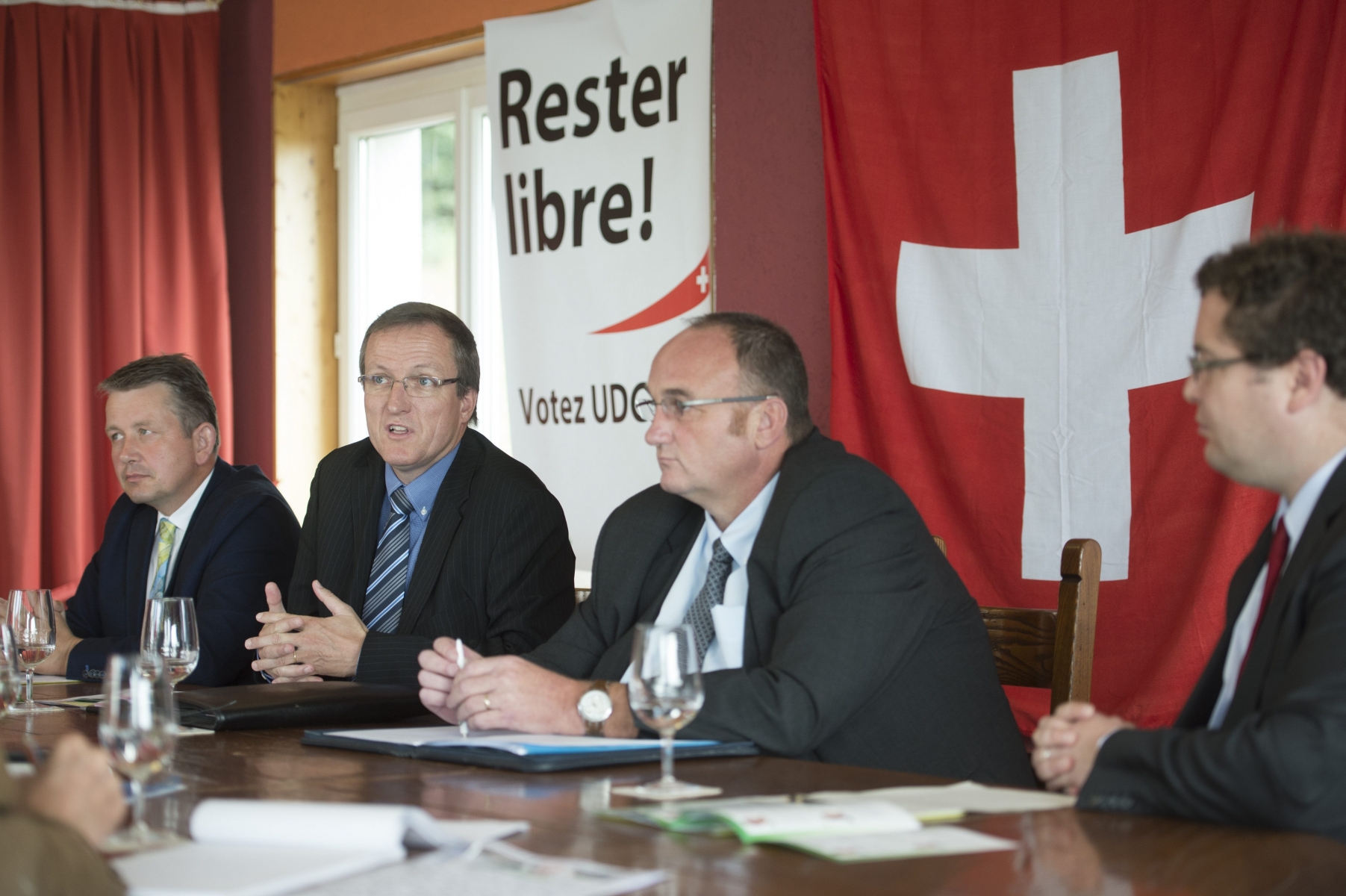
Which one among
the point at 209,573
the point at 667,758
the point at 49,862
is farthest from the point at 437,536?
the point at 49,862

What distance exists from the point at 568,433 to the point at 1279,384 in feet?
9.00

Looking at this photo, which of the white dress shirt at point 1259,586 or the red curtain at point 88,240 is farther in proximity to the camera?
the red curtain at point 88,240

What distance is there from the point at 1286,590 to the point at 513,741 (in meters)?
0.88

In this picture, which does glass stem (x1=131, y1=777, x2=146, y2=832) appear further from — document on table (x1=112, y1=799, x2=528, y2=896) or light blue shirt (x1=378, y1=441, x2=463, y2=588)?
light blue shirt (x1=378, y1=441, x2=463, y2=588)

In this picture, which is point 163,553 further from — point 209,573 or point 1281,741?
point 1281,741

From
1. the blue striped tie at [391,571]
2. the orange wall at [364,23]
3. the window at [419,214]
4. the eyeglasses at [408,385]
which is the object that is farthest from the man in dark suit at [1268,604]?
the window at [419,214]

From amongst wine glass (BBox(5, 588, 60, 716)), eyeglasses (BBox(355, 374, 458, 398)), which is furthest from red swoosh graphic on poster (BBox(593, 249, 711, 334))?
wine glass (BBox(5, 588, 60, 716))

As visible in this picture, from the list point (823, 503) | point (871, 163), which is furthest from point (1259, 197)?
point (823, 503)

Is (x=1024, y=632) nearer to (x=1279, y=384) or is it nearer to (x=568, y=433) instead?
(x=1279, y=384)

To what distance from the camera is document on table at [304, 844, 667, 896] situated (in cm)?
100

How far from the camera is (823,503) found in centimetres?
191

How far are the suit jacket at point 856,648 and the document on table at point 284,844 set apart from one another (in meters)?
0.57

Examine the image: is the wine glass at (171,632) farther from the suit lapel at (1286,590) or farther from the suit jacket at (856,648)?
the suit lapel at (1286,590)

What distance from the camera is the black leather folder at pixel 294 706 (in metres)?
1.87
